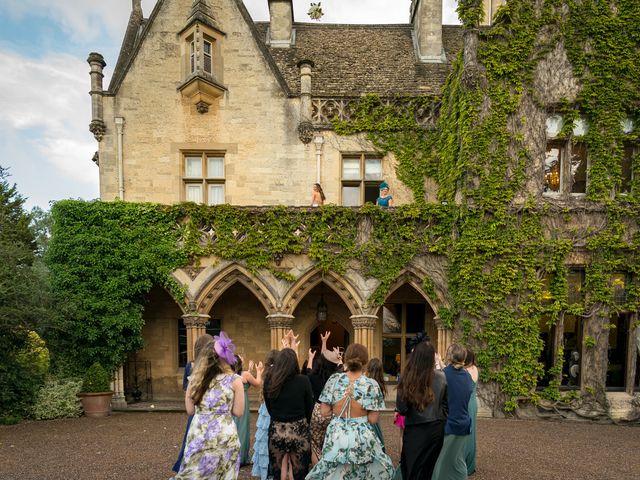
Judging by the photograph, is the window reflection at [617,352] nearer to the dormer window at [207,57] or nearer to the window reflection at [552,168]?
the window reflection at [552,168]

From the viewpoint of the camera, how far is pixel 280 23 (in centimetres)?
1408

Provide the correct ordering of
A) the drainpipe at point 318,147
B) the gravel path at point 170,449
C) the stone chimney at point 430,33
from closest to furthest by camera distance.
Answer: the gravel path at point 170,449 < the drainpipe at point 318,147 < the stone chimney at point 430,33

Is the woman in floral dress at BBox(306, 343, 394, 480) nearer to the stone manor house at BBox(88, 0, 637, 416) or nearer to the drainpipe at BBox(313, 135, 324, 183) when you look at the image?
the stone manor house at BBox(88, 0, 637, 416)

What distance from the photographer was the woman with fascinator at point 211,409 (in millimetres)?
3498

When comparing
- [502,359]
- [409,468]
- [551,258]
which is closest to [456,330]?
[502,359]

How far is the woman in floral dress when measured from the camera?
3.64 meters

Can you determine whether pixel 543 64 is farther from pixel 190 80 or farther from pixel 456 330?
pixel 190 80

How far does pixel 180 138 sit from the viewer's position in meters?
11.8

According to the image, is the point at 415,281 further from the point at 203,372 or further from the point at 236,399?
the point at 203,372

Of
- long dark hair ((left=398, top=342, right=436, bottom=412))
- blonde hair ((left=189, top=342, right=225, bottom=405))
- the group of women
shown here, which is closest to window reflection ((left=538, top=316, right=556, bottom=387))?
the group of women

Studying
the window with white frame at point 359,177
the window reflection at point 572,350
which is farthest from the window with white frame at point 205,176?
the window reflection at point 572,350

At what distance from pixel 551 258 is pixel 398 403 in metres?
7.27

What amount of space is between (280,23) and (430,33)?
5.17 m

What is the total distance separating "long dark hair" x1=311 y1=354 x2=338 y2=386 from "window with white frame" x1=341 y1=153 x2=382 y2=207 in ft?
24.1
